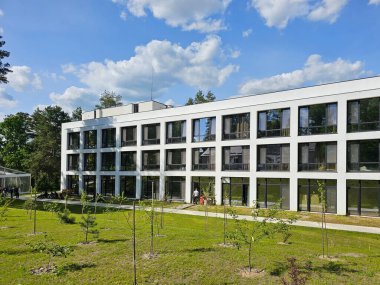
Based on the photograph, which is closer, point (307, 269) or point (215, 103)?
point (307, 269)

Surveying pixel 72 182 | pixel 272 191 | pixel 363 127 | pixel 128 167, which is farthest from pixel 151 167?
pixel 363 127

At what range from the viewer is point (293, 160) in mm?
26781

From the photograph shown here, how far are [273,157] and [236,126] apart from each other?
492 cm

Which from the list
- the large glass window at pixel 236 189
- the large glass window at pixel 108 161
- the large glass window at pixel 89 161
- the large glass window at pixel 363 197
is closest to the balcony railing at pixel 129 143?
the large glass window at pixel 108 161

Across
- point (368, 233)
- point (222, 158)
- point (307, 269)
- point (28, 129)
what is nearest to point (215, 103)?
point (222, 158)

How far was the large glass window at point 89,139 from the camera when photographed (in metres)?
43.6

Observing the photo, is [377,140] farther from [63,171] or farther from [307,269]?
[63,171]

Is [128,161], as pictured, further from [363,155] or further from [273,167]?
[363,155]

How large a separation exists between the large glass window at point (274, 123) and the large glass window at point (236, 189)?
15.5ft

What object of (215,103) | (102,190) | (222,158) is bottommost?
(102,190)

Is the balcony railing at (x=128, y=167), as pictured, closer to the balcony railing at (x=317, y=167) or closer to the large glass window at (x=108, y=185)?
the large glass window at (x=108, y=185)

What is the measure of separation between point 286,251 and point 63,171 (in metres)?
40.0

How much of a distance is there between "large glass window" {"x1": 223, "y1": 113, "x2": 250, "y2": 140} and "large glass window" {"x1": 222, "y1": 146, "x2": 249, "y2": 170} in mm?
1094

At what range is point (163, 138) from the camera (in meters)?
35.9
